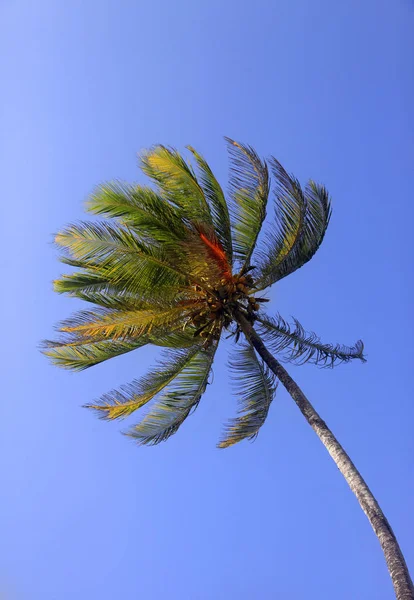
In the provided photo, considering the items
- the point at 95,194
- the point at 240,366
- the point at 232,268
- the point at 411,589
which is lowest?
the point at 411,589

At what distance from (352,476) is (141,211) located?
18.3 feet

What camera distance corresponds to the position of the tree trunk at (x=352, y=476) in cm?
726

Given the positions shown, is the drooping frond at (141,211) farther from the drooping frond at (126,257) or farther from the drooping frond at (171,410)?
the drooping frond at (171,410)

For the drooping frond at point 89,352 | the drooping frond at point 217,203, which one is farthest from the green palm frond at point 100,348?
the drooping frond at point 217,203

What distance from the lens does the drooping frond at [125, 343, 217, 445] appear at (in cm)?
1134

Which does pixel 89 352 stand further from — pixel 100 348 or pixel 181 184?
pixel 181 184

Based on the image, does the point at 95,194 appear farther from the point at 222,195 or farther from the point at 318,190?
the point at 318,190

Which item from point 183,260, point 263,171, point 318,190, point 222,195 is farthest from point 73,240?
point 318,190

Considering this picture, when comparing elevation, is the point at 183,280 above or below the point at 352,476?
above

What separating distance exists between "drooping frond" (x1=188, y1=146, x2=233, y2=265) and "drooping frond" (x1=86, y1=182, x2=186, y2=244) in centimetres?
72

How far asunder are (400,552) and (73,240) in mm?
7132

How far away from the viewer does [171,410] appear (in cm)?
1146

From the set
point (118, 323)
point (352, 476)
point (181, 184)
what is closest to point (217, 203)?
point (181, 184)

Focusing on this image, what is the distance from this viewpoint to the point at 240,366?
38.2 ft
